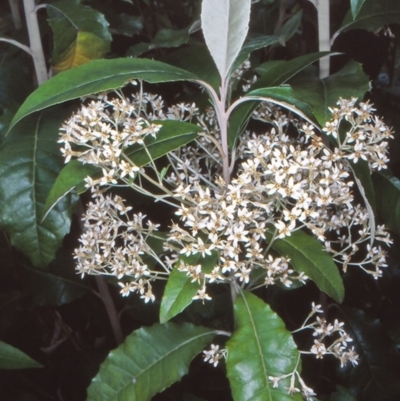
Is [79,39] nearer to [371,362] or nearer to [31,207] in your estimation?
[31,207]

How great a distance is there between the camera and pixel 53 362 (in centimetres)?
142

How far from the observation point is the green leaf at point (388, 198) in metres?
1.02

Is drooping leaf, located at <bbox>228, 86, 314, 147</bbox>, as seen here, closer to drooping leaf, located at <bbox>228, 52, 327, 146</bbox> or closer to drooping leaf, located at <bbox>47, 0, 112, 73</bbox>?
drooping leaf, located at <bbox>228, 52, 327, 146</bbox>

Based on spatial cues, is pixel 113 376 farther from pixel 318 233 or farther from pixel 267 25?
pixel 267 25

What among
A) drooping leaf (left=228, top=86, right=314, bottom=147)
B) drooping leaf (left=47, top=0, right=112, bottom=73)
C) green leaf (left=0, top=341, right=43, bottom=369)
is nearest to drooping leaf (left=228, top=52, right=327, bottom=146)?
drooping leaf (left=228, top=86, right=314, bottom=147)

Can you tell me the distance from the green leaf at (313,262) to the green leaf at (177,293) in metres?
0.13

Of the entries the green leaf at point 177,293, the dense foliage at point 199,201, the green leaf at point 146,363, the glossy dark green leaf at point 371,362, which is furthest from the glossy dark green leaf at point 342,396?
the green leaf at point 177,293

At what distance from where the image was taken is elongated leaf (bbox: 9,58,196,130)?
768 millimetres

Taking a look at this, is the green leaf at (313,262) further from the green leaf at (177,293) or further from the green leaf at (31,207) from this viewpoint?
the green leaf at (31,207)

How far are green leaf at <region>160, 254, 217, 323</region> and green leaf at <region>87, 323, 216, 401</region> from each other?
0.57 ft

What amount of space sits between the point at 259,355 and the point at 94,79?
1.47 feet

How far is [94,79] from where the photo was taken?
0.79 m

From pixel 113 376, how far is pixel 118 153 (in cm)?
37

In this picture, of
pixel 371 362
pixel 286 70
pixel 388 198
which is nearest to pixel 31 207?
pixel 286 70
